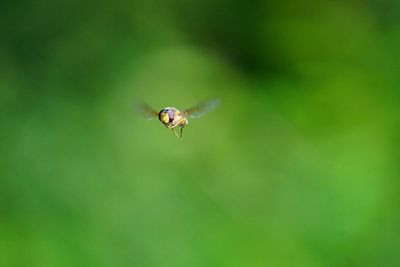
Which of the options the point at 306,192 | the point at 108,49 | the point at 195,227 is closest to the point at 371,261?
the point at 306,192

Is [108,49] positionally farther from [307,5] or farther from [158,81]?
[307,5]

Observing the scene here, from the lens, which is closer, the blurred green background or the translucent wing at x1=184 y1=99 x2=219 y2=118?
the translucent wing at x1=184 y1=99 x2=219 y2=118

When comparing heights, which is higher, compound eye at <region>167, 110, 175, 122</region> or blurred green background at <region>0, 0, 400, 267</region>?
blurred green background at <region>0, 0, 400, 267</region>

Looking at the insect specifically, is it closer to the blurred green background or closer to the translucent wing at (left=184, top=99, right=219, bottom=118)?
the translucent wing at (left=184, top=99, right=219, bottom=118)

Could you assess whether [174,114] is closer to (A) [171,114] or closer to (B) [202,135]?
(A) [171,114]

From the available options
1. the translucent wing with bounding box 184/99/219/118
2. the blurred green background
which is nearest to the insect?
the translucent wing with bounding box 184/99/219/118

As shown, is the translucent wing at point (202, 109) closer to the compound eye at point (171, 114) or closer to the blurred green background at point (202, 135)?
the compound eye at point (171, 114)

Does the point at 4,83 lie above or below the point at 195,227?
above

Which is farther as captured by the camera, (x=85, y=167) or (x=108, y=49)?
(x=108, y=49)
